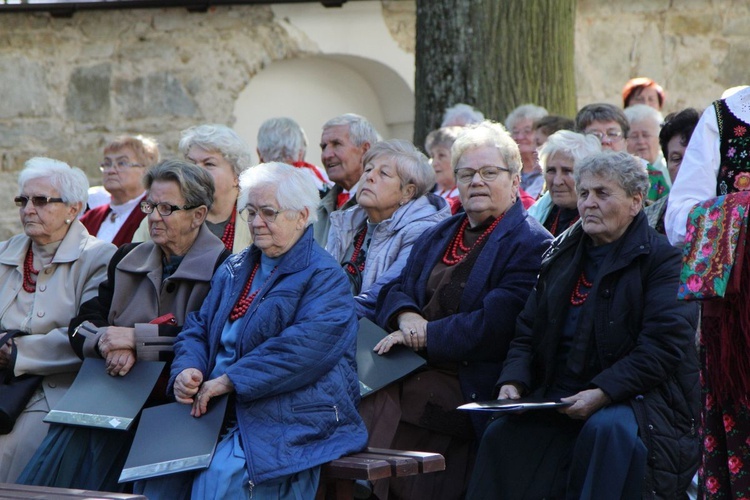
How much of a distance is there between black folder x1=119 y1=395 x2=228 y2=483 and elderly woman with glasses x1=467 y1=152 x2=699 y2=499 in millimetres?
1069

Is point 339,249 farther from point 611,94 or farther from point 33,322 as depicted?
point 611,94

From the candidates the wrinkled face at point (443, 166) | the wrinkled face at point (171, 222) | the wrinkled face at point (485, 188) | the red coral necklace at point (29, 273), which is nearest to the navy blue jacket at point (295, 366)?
the wrinkled face at point (171, 222)

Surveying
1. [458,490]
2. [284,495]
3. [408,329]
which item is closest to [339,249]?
[408,329]

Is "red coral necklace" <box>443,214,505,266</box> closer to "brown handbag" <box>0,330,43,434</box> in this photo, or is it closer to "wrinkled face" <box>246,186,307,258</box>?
"wrinkled face" <box>246,186,307,258</box>

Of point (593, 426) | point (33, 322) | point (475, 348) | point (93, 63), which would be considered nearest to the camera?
point (593, 426)

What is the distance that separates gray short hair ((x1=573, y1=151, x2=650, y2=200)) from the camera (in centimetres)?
455

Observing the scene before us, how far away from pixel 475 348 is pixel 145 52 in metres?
5.86

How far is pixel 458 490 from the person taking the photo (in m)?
4.93

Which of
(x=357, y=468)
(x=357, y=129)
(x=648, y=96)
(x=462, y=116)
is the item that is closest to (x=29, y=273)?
(x=357, y=129)

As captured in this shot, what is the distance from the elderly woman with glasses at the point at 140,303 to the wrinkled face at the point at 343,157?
4.54 ft

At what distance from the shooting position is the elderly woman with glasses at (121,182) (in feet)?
22.8

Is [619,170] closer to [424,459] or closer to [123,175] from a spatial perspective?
[424,459]

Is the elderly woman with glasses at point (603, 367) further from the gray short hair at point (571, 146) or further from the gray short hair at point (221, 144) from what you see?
the gray short hair at point (221, 144)

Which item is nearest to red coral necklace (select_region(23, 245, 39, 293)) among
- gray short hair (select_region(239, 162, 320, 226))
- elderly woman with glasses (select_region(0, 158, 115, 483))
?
elderly woman with glasses (select_region(0, 158, 115, 483))
